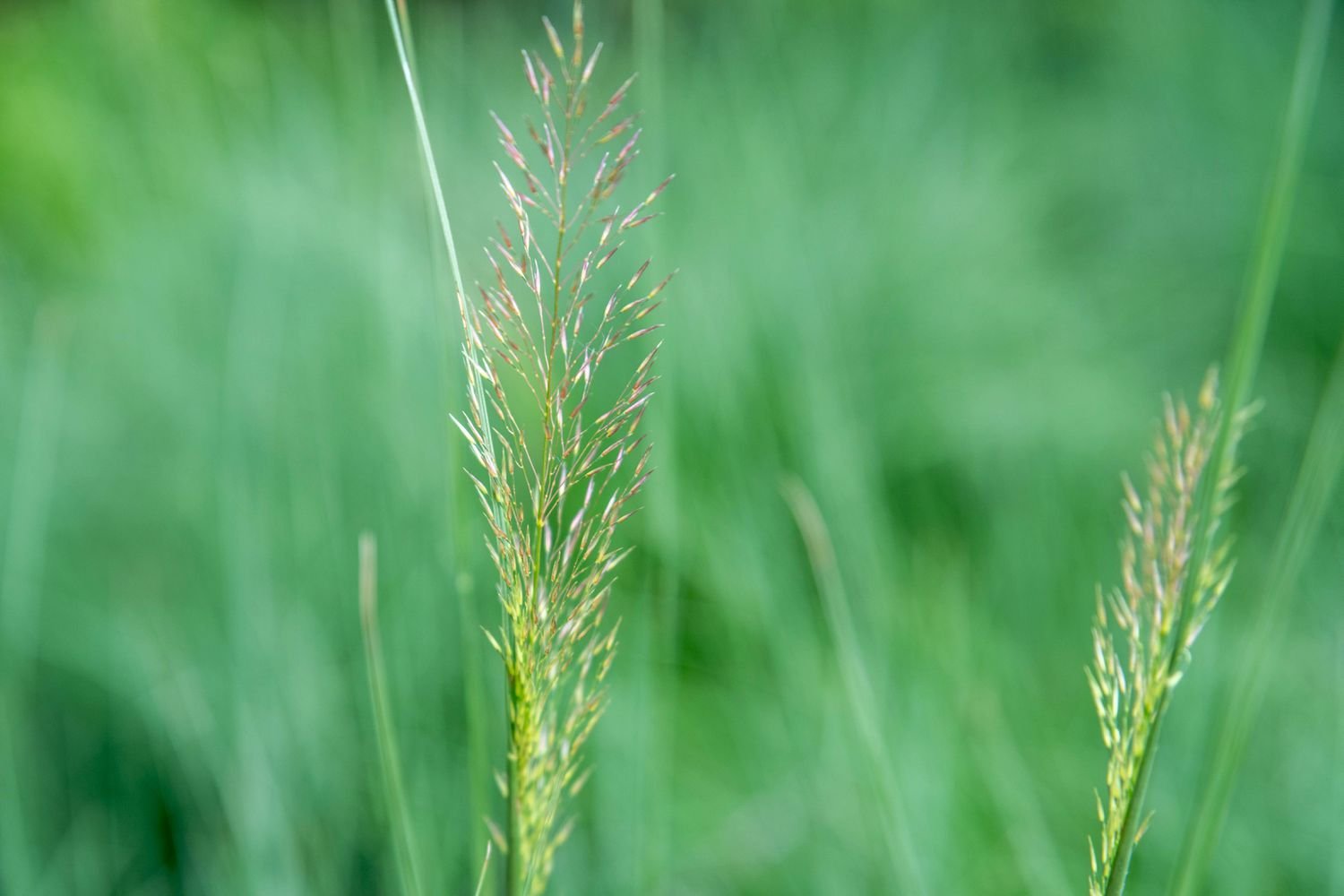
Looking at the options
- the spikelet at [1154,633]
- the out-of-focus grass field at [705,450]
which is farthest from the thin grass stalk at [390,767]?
the spikelet at [1154,633]

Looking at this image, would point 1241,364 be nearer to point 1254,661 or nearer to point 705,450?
point 1254,661

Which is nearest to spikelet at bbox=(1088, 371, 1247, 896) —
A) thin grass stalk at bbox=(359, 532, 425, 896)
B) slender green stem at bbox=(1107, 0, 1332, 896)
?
slender green stem at bbox=(1107, 0, 1332, 896)

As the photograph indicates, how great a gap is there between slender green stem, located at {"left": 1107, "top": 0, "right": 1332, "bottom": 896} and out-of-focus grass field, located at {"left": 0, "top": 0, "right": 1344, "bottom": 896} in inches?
8.3

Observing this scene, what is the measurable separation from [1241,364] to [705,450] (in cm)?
76

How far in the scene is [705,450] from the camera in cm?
104

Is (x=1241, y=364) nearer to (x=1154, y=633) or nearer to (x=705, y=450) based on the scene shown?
(x=1154, y=633)

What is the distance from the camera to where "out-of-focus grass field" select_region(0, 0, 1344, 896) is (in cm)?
66

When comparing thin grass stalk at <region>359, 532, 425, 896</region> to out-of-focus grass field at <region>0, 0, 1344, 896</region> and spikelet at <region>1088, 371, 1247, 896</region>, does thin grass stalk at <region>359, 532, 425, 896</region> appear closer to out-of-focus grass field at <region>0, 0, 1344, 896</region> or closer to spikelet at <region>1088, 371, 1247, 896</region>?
out-of-focus grass field at <region>0, 0, 1344, 896</region>

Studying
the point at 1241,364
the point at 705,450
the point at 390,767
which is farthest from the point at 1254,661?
the point at 705,450

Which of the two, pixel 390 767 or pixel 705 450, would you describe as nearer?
pixel 390 767

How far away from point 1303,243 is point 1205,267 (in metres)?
0.16

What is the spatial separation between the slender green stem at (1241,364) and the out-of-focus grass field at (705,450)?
8.3 inches

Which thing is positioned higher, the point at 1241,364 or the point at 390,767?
the point at 1241,364

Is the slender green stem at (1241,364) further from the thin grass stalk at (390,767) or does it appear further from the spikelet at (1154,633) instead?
the thin grass stalk at (390,767)
